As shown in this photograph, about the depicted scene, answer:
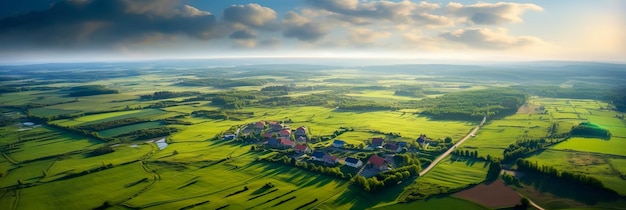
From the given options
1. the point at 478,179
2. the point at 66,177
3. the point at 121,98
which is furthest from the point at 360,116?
the point at 121,98

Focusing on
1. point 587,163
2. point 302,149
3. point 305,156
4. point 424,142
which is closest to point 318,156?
point 305,156

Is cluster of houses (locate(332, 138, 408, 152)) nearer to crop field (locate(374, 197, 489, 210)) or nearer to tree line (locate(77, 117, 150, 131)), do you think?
crop field (locate(374, 197, 489, 210))

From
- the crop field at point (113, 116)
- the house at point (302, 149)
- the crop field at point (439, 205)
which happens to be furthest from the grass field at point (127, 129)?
the crop field at point (439, 205)

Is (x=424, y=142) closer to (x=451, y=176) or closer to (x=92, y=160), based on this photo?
(x=451, y=176)

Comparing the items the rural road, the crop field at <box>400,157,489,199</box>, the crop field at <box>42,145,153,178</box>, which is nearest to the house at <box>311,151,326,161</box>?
the rural road

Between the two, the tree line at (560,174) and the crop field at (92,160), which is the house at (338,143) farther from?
the crop field at (92,160)

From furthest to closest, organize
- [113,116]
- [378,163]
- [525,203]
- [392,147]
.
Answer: [113,116] → [392,147] → [378,163] → [525,203]

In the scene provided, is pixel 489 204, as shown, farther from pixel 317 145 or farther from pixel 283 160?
pixel 317 145
